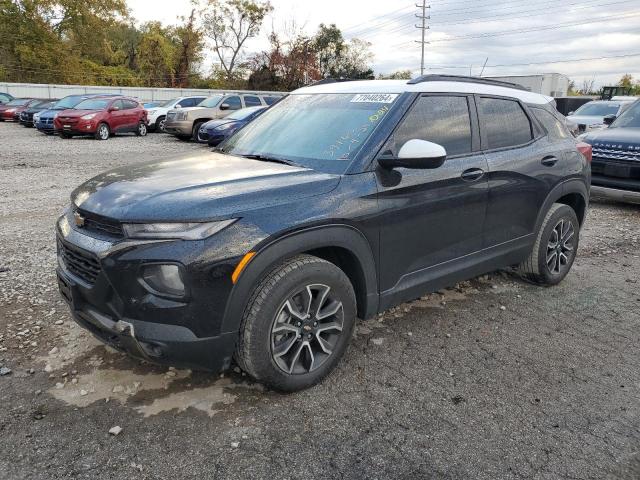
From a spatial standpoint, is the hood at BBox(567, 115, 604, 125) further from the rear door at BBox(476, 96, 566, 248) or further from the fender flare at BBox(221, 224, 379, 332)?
the fender flare at BBox(221, 224, 379, 332)

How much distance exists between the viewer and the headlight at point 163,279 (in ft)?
8.40

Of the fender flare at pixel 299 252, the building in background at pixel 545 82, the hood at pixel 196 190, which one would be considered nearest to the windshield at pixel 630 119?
the fender flare at pixel 299 252

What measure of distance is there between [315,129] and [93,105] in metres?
17.8

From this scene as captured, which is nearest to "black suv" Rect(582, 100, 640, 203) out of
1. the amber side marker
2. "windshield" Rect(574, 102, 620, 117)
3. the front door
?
the front door

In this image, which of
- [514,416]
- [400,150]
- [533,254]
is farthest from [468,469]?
[533,254]

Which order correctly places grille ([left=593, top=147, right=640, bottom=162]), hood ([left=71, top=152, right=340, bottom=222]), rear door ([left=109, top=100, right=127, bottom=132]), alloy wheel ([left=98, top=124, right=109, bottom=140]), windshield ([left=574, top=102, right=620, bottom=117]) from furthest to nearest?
1. rear door ([left=109, top=100, right=127, bottom=132])
2. alloy wheel ([left=98, top=124, right=109, bottom=140])
3. windshield ([left=574, top=102, right=620, bottom=117])
4. grille ([left=593, top=147, right=640, bottom=162])
5. hood ([left=71, top=152, right=340, bottom=222])

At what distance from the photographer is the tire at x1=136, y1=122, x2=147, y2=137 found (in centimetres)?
2017

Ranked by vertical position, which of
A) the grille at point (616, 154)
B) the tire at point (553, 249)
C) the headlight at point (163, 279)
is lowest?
the tire at point (553, 249)

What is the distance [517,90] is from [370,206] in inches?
89.7

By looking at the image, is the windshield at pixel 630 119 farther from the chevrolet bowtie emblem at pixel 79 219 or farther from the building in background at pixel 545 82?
the building in background at pixel 545 82

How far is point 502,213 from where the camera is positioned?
407 cm

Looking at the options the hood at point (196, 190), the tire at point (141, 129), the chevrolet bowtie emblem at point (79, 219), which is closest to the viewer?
the hood at point (196, 190)

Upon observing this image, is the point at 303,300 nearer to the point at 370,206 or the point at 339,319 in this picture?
the point at 339,319

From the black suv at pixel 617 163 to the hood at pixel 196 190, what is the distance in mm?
6686
